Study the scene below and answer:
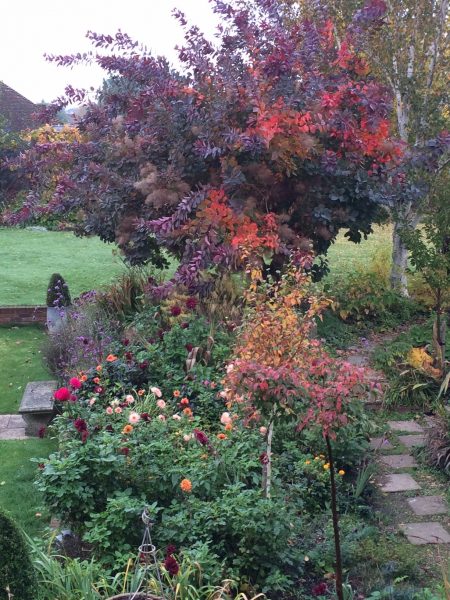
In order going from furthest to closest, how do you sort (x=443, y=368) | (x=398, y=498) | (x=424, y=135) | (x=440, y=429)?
(x=424, y=135)
(x=443, y=368)
(x=440, y=429)
(x=398, y=498)

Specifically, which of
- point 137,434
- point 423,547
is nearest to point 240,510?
point 137,434

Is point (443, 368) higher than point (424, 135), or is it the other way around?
point (424, 135)

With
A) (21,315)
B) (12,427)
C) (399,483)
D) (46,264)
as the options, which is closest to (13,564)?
(399,483)

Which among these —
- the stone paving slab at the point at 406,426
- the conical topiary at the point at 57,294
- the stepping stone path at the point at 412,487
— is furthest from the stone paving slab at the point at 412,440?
the conical topiary at the point at 57,294

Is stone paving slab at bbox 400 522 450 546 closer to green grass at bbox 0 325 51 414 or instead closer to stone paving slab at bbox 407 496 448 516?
stone paving slab at bbox 407 496 448 516

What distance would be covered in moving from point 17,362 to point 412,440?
4848mm

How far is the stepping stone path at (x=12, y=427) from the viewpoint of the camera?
19.0ft

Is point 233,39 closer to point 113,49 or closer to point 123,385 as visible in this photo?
point 113,49

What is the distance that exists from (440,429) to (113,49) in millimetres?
4974

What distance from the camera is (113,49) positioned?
22.5ft

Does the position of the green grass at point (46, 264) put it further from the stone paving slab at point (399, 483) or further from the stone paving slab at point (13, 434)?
the stone paving slab at point (399, 483)

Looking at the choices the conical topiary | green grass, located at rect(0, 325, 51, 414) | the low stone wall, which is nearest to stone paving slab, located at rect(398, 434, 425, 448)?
green grass, located at rect(0, 325, 51, 414)

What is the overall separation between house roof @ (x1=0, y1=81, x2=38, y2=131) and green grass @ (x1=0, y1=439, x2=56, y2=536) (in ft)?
79.6

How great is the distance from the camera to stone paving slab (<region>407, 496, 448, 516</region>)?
14.0ft
